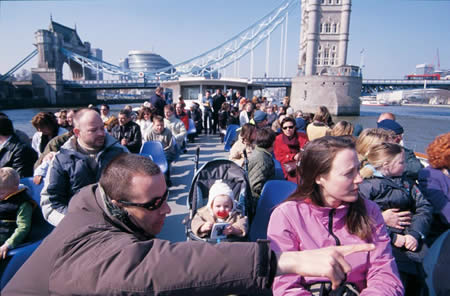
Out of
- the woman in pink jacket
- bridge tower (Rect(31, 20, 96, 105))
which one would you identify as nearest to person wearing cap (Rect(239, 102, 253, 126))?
the woman in pink jacket

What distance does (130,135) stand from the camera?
3.82 m

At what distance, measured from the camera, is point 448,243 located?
121 centimetres

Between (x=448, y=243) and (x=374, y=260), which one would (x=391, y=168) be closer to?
(x=448, y=243)

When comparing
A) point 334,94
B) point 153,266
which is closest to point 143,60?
point 334,94

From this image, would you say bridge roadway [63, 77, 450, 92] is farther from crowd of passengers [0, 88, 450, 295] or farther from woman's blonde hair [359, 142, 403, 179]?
woman's blonde hair [359, 142, 403, 179]

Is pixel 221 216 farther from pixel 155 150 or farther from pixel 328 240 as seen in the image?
pixel 155 150

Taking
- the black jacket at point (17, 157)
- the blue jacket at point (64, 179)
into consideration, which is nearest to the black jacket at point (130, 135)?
the black jacket at point (17, 157)

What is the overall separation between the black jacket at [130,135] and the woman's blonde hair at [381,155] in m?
2.93

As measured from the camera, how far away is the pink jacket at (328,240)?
1216mm

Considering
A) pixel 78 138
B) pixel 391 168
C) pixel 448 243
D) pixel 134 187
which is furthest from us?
Result: pixel 78 138

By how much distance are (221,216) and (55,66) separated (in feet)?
187

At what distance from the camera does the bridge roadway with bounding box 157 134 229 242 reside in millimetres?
2602

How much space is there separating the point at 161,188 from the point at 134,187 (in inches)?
3.3

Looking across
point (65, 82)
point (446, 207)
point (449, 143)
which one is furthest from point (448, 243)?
point (65, 82)
